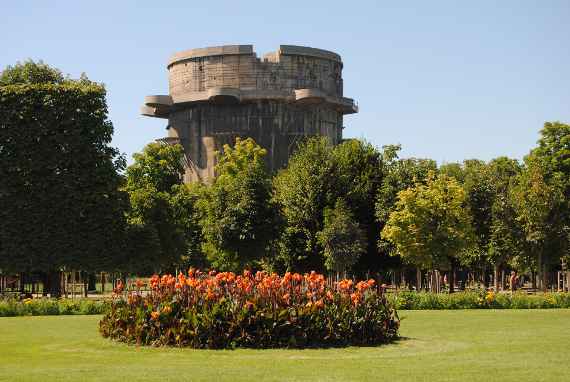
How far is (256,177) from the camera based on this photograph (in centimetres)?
5650

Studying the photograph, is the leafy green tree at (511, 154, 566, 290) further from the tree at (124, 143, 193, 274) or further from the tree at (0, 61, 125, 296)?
the tree at (0, 61, 125, 296)

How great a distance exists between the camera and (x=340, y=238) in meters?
56.7

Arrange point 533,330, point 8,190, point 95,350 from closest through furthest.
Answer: point 95,350 → point 533,330 → point 8,190

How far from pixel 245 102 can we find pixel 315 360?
85274 mm

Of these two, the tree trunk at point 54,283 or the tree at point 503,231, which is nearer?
the tree trunk at point 54,283

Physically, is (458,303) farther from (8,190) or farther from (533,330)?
(8,190)

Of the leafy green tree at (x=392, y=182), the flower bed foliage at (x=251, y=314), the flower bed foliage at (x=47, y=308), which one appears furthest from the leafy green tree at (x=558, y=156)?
the flower bed foliage at (x=251, y=314)

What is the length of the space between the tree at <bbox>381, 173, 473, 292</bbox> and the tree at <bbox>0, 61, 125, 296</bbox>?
660 inches

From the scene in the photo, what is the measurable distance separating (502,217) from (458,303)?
96.6 ft

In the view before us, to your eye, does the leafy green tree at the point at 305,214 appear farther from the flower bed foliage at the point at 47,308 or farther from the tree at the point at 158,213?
the flower bed foliage at the point at 47,308

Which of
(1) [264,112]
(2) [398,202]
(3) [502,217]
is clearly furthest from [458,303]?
(1) [264,112]

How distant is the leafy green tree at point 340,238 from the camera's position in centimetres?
5662

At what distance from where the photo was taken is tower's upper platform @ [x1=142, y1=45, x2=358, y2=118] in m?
100

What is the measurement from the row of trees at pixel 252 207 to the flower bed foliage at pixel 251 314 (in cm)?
2812
